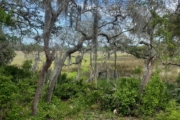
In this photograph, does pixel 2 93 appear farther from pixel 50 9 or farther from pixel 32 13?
pixel 32 13

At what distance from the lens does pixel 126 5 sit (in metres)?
9.59

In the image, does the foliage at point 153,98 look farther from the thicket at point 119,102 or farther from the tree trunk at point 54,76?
the tree trunk at point 54,76

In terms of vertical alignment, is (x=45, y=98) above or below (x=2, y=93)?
below

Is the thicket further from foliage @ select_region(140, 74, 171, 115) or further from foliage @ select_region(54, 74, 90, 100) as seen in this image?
foliage @ select_region(54, 74, 90, 100)

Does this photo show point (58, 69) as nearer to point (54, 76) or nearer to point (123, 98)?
point (54, 76)

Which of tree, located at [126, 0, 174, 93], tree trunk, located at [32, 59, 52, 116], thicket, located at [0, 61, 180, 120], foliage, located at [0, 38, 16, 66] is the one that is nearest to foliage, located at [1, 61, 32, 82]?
foliage, located at [0, 38, 16, 66]

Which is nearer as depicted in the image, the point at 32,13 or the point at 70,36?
the point at 32,13

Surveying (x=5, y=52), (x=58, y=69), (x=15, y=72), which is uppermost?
(x=5, y=52)

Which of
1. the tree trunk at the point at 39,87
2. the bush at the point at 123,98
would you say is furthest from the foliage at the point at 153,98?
the tree trunk at the point at 39,87

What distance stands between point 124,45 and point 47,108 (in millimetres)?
6549

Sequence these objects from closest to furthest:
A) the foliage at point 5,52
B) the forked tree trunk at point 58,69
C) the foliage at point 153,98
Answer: the foliage at point 153,98 → the forked tree trunk at point 58,69 → the foliage at point 5,52

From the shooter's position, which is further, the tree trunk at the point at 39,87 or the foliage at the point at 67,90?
the foliage at the point at 67,90

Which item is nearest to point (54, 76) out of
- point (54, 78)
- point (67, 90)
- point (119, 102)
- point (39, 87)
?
point (54, 78)

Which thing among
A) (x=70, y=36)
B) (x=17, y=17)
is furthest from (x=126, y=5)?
(x=70, y=36)
